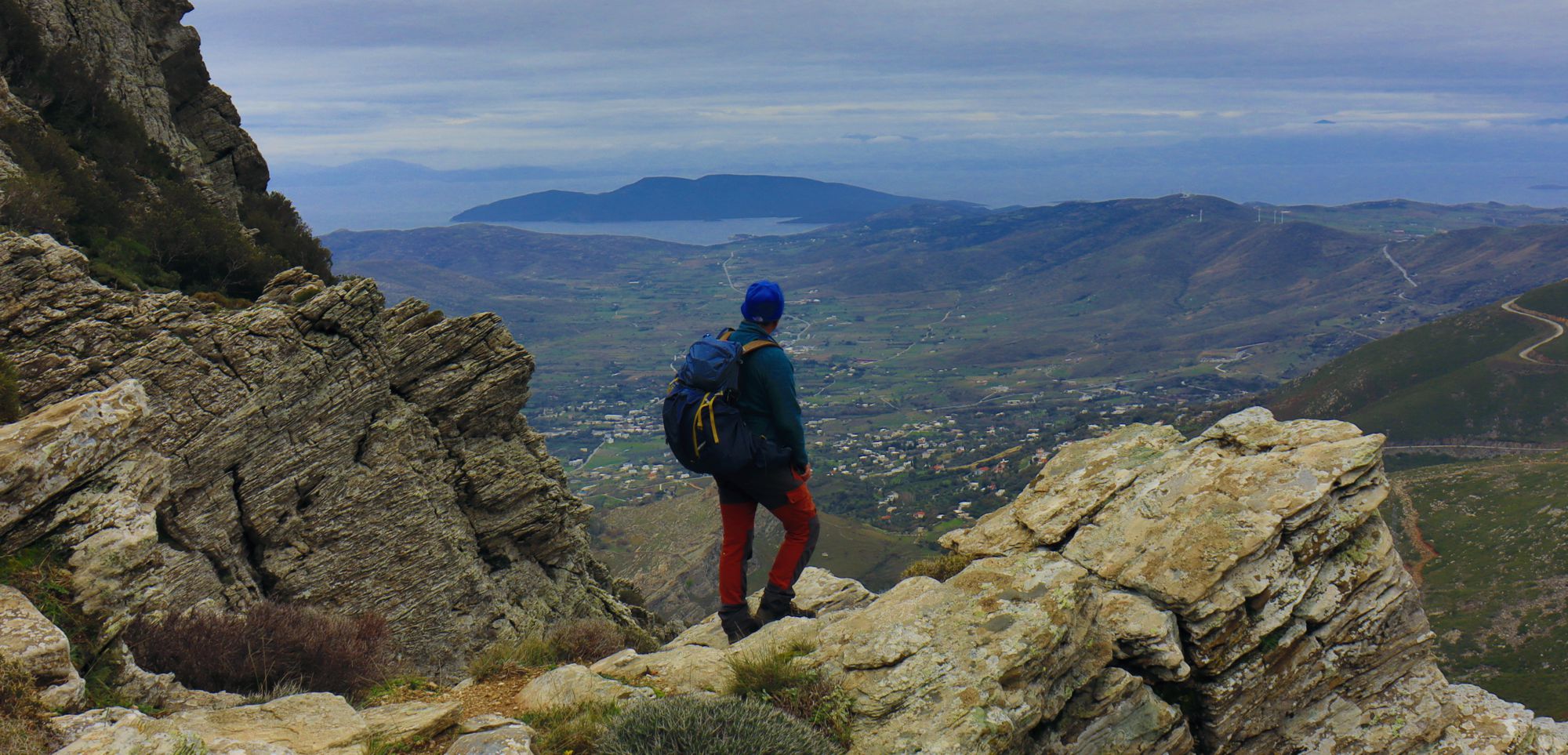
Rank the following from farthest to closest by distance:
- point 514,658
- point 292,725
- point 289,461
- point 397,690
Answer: point 289,461, point 514,658, point 397,690, point 292,725

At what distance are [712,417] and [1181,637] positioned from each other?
584cm

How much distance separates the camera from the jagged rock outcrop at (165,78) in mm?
25750

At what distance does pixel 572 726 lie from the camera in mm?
7371

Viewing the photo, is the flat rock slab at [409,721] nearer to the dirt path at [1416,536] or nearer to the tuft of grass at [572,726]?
the tuft of grass at [572,726]

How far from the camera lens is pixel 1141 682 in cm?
914

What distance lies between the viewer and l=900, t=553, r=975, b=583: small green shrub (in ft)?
40.4

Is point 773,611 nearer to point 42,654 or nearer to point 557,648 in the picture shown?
point 557,648

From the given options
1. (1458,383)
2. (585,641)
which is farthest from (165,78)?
(1458,383)

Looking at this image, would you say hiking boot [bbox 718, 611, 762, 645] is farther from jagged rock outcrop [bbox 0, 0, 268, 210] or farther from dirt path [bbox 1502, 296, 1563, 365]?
dirt path [bbox 1502, 296, 1563, 365]

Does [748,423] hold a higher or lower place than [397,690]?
higher

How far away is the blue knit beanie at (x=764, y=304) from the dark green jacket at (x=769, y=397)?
14cm

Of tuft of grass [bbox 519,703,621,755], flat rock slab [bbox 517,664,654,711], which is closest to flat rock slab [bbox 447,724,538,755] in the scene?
tuft of grass [bbox 519,703,621,755]

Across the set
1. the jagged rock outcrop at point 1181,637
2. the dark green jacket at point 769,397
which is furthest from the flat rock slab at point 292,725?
the dark green jacket at point 769,397

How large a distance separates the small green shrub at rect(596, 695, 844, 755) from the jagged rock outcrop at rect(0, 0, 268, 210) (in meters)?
25.4
